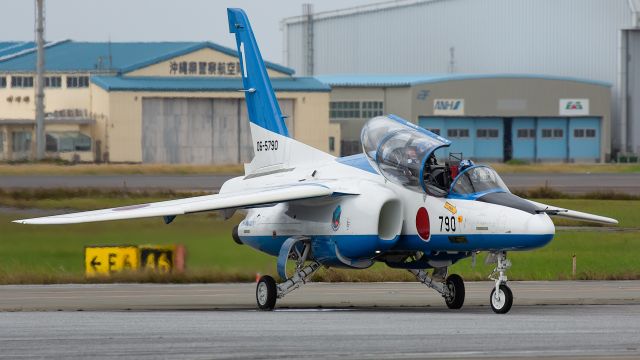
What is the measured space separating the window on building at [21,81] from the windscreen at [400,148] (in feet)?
266

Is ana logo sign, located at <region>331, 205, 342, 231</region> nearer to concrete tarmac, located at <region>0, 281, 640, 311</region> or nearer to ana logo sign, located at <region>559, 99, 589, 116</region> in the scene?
concrete tarmac, located at <region>0, 281, 640, 311</region>

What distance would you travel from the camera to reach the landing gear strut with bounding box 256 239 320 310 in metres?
24.5

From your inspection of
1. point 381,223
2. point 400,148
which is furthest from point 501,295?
point 400,148

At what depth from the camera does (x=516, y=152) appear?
101 m

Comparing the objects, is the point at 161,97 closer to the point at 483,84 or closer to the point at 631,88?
the point at 483,84

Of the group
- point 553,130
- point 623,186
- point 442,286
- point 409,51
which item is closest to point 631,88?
point 553,130

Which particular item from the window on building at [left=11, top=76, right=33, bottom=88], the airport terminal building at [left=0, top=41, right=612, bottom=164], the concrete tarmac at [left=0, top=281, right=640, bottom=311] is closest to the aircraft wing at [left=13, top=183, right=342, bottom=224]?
the concrete tarmac at [left=0, top=281, right=640, bottom=311]

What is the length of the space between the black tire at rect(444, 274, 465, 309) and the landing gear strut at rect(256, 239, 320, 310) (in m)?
2.42

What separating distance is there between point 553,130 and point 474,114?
20.2 feet

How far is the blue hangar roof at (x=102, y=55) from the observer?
97.1 meters

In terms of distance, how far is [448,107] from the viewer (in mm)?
101062

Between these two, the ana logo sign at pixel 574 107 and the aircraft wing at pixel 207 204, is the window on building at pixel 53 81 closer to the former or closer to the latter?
the ana logo sign at pixel 574 107

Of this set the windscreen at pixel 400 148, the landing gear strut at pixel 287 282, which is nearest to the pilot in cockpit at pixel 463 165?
the windscreen at pixel 400 148

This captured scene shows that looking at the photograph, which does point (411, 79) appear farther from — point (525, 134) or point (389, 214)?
point (389, 214)
